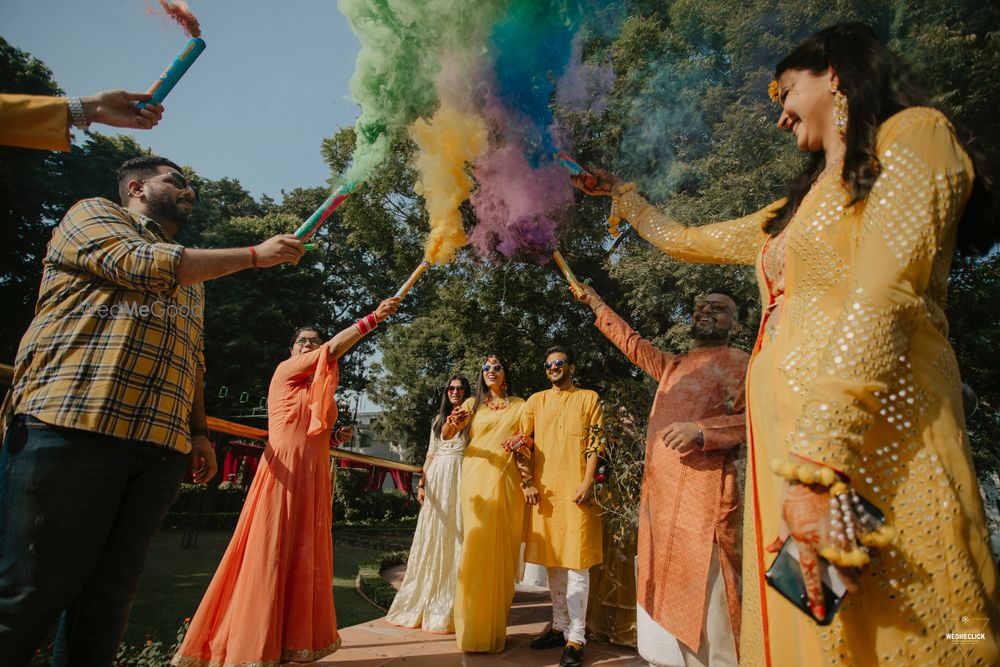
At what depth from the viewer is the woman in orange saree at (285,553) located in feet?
11.1

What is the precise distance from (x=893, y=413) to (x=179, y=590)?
7628mm

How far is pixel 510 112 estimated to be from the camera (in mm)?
4438

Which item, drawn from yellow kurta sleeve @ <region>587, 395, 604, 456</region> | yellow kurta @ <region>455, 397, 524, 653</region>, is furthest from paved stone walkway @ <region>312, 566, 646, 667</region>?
yellow kurta sleeve @ <region>587, 395, 604, 456</region>

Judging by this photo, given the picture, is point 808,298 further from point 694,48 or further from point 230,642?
point 694,48

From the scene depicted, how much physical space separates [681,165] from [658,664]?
22.3 ft

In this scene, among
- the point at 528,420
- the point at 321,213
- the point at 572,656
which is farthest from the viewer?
the point at 528,420

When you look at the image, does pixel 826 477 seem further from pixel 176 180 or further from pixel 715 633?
pixel 176 180

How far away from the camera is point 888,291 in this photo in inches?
47.9

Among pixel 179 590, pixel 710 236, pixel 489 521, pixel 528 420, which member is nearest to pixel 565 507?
pixel 489 521

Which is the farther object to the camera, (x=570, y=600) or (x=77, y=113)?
(x=570, y=600)

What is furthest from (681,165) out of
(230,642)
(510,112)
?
(230,642)

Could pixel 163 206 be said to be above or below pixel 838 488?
above

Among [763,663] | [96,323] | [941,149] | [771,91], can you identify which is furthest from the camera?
[96,323]

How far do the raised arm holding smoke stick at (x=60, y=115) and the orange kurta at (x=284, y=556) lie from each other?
2.24 metres
